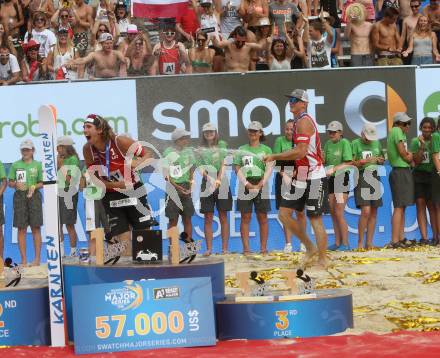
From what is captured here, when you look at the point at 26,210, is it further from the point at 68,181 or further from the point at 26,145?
the point at 26,145

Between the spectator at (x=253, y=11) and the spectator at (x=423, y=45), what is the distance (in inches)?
90.7

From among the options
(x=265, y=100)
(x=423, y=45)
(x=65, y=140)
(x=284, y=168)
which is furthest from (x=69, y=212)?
(x=423, y=45)

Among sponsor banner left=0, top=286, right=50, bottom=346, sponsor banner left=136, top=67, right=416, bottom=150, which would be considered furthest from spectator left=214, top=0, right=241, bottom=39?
sponsor banner left=0, top=286, right=50, bottom=346

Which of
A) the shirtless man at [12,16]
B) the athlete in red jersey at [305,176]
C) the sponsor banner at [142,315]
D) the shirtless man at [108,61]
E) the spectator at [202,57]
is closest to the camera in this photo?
the sponsor banner at [142,315]

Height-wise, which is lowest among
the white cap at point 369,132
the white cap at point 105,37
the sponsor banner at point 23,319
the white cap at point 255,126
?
the sponsor banner at point 23,319

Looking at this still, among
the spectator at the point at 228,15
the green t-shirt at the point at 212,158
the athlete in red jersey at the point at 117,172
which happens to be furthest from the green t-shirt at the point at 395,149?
the athlete in red jersey at the point at 117,172

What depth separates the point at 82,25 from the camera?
17094 mm

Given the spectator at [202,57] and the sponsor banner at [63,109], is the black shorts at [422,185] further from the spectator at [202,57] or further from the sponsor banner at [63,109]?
the sponsor banner at [63,109]

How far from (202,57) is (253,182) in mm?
2478

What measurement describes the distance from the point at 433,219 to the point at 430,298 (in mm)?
5227

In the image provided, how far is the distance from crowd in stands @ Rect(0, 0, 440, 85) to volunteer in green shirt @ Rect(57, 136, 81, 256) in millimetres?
1494

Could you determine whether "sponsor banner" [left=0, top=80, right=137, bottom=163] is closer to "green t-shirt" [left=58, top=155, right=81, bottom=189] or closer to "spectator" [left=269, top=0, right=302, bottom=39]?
"green t-shirt" [left=58, top=155, right=81, bottom=189]

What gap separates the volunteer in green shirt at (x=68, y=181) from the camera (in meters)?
14.9

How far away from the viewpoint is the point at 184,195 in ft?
48.4
